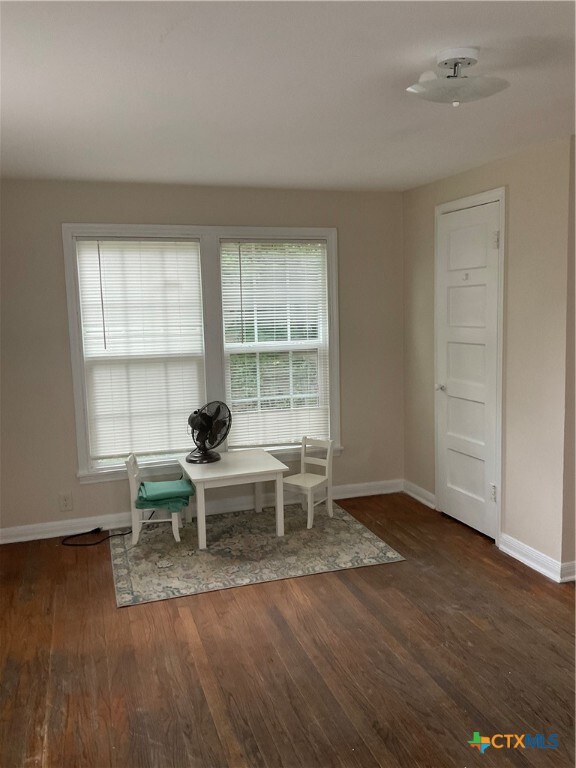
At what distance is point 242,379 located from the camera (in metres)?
4.68

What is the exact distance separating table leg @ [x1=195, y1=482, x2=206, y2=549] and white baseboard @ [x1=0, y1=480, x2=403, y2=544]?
666 mm

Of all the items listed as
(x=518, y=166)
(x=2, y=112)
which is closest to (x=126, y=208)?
(x=2, y=112)

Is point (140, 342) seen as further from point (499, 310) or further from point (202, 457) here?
point (499, 310)

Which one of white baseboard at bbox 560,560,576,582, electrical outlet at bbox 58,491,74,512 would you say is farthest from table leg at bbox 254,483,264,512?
white baseboard at bbox 560,560,576,582

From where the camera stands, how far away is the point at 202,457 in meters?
4.26

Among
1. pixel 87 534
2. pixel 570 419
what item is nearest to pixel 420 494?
pixel 570 419

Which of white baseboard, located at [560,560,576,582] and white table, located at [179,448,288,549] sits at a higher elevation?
white table, located at [179,448,288,549]

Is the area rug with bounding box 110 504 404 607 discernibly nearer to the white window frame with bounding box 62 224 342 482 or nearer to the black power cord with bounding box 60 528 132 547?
the black power cord with bounding box 60 528 132 547

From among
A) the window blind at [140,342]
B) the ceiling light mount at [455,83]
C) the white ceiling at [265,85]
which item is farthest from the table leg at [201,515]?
the ceiling light mount at [455,83]

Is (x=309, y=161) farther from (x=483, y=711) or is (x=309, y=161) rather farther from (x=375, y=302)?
(x=483, y=711)

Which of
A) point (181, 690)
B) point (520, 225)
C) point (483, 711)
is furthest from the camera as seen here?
point (520, 225)

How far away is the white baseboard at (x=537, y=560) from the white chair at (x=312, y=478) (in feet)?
4.13

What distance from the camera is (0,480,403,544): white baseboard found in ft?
13.8

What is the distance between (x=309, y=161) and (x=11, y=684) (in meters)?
3.10
